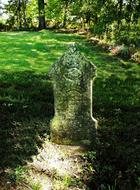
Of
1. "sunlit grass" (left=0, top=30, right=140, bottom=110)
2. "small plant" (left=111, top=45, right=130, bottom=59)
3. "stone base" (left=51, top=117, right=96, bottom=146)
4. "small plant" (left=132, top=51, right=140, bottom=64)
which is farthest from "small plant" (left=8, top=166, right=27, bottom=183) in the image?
"small plant" (left=111, top=45, right=130, bottom=59)

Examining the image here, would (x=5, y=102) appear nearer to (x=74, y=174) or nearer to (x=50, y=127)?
(x=50, y=127)

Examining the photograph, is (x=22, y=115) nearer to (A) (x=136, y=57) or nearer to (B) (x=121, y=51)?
(A) (x=136, y=57)

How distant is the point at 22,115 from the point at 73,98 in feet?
8.76

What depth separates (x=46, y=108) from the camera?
13.5 m

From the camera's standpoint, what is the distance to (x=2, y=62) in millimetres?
22625

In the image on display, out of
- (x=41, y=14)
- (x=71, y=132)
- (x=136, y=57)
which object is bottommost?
(x=41, y=14)

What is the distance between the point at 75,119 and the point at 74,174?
190cm

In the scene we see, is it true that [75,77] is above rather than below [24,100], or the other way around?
above

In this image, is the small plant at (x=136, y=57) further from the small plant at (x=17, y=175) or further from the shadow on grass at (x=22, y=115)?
the small plant at (x=17, y=175)

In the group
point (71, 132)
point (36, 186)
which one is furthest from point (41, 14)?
point (36, 186)

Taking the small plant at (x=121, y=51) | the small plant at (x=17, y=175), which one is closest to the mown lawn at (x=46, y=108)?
the small plant at (x=17, y=175)

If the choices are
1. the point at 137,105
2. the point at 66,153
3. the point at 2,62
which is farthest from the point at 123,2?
the point at 66,153

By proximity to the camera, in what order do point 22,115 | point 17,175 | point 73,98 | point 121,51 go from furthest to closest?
point 121,51 < point 22,115 < point 73,98 < point 17,175

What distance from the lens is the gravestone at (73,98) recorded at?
10398 mm
